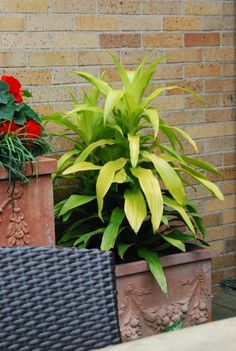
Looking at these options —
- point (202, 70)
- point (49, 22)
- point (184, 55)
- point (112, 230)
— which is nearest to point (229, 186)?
point (202, 70)

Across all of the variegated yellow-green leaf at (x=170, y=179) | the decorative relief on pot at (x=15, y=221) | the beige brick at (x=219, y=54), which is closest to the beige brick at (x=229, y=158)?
the beige brick at (x=219, y=54)

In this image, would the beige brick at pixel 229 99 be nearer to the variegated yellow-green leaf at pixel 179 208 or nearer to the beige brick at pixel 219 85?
the beige brick at pixel 219 85

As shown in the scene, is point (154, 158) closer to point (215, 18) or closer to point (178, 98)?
point (178, 98)

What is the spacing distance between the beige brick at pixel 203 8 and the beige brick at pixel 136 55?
0.31 meters

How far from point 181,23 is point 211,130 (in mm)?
597

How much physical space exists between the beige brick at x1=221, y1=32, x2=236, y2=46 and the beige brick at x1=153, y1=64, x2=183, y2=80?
1.08 feet

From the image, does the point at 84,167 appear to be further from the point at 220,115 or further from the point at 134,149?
the point at 220,115

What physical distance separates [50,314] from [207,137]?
7.85 feet

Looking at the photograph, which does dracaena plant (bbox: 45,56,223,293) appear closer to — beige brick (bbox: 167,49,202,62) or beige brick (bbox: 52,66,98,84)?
beige brick (bbox: 52,66,98,84)

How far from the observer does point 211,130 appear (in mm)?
3766

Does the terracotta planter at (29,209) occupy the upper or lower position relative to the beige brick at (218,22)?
lower

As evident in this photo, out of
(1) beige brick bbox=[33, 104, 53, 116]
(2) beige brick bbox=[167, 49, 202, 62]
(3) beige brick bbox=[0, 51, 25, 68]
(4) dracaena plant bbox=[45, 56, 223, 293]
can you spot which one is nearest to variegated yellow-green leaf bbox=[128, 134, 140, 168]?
(4) dracaena plant bbox=[45, 56, 223, 293]

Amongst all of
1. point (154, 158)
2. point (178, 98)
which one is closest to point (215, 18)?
point (178, 98)

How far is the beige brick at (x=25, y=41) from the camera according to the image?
314cm
